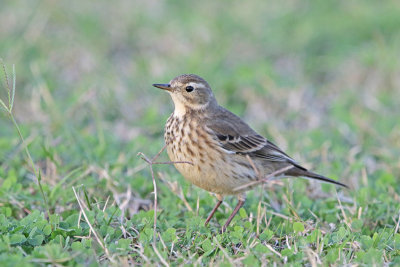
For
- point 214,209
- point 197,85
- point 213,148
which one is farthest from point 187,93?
point 214,209

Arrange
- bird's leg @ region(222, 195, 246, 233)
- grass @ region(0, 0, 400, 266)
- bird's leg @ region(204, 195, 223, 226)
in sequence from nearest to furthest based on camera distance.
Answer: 1. grass @ region(0, 0, 400, 266)
2. bird's leg @ region(222, 195, 246, 233)
3. bird's leg @ region(204, 195, 223, 226)

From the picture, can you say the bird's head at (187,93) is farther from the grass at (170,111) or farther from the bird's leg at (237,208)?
the bird's leg at (237,208)

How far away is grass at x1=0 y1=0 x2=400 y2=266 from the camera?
4535 mm

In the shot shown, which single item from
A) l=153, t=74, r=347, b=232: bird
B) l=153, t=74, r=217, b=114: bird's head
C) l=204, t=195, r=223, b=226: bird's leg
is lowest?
l=204, t=195, r=223, b=226: bird's leg

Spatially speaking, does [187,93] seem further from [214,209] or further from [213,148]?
[214,209]

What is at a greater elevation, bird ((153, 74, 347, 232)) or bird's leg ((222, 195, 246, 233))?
bird ((153, 74, 347, 232))

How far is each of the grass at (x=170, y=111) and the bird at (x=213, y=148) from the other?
0.25 metres

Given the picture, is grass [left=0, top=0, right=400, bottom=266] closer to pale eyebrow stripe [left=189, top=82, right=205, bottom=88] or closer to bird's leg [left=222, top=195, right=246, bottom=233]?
bird's leg [left=222, top=195, right=246, bottom=233]

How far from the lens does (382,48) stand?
31.3 ft

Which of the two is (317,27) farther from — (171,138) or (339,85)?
(171,138)

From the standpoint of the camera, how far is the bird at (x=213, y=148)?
523cm

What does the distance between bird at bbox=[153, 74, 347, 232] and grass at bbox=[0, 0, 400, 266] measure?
25 cm

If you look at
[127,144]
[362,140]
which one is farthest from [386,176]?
[127,144]

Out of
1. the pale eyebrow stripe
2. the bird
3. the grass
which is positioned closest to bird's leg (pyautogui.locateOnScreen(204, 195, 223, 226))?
the bird
